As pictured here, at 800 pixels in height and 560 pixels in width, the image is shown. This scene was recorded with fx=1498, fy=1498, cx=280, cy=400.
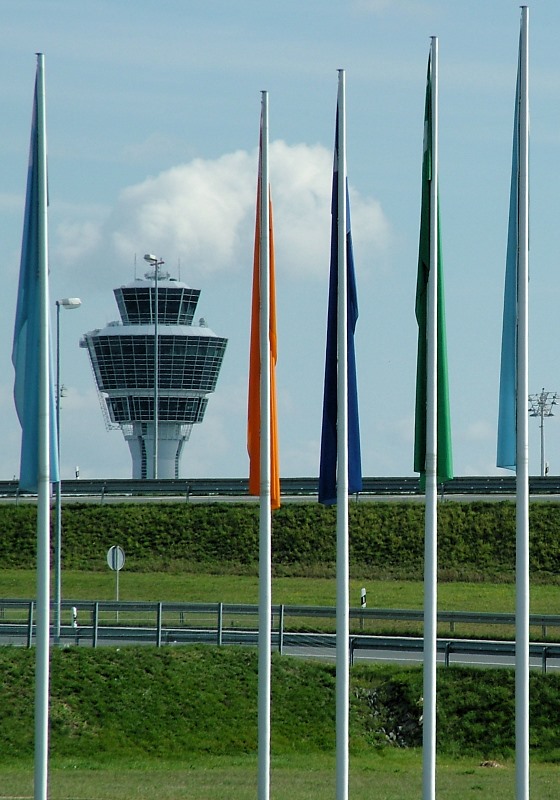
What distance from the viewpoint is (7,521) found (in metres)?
58.0

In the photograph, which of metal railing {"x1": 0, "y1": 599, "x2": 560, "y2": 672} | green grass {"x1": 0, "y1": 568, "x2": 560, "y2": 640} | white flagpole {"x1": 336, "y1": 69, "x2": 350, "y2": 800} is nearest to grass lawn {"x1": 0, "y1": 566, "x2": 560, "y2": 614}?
green grass {"x1": 0, "y1": 568, "x2": 560, "y2": 640}

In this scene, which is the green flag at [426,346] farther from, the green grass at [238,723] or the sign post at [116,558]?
the sign post at [116,558]

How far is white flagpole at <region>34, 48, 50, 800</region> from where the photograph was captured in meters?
16.1

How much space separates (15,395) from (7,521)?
4198 centimetres

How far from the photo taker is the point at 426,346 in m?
18.1

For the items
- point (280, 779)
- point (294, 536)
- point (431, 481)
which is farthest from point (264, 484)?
point (294, 536)

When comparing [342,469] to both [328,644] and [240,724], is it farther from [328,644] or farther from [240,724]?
[328,644]

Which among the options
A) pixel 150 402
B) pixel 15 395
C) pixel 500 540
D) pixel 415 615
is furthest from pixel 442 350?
pixel 150 402

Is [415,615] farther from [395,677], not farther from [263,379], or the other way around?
[263,379]

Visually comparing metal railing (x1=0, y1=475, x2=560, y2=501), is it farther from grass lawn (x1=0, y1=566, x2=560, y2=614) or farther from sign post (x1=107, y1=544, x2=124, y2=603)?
sign post (x1=107, y1=544, x2=124, y2=603)

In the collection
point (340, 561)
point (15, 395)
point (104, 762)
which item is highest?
point (15, 395)

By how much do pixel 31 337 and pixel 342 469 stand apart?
4036 mm

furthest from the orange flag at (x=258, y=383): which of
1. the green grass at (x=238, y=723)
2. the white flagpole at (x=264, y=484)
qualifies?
the green grass at (x=238, y=723)

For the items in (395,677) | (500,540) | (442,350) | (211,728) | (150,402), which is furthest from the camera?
(150,402)
